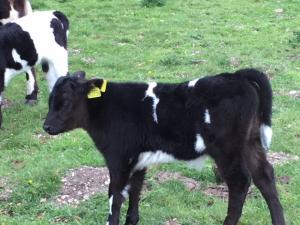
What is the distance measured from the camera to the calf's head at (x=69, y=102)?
20.6ft

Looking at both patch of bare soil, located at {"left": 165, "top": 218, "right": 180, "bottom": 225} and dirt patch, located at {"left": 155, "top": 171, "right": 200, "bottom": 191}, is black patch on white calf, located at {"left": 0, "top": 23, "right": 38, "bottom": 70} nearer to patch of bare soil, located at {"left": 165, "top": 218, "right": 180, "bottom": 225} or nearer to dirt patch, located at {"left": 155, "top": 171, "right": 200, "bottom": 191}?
dirt patch, located at {"left": 155, "top": 171, "right": 200, "bottom": 191}

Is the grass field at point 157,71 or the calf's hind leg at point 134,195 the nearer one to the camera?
the calf's hind leg at point 134,195

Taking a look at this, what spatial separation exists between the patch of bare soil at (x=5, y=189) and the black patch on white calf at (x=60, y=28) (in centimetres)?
321

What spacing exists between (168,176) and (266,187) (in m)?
1.79

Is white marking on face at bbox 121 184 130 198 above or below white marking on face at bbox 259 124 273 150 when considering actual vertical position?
below

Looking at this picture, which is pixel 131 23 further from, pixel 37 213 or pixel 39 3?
pixel 37 213

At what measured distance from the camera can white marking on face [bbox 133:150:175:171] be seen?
6074 millimetres

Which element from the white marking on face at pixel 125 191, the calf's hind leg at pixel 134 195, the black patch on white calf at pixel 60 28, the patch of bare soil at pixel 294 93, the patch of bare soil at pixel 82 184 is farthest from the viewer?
the patch of bare soil at pixel 294 93

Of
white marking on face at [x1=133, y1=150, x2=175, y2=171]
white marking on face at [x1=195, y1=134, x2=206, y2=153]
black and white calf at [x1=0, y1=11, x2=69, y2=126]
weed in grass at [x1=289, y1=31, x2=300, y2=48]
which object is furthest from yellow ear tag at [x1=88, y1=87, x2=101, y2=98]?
weed in grass at [x1=289, y1=31, x2=300, y2=48]

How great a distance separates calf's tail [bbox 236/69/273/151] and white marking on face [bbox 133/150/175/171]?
0.96m

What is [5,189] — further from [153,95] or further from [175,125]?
[175,125]

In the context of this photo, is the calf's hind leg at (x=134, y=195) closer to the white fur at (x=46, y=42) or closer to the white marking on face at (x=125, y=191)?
the white marking on face at (x=125, y=191)

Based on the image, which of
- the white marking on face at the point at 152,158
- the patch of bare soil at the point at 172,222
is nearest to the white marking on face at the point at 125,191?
the white marking on face at the point at 152,158

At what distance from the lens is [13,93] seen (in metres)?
11.5
